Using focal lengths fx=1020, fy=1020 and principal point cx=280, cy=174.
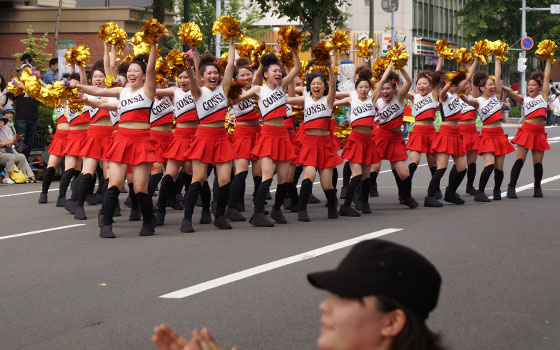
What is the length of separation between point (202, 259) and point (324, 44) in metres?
3.99

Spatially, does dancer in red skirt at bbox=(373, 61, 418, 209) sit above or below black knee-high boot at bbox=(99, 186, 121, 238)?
above

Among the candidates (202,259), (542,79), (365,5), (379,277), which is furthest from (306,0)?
(365,5)

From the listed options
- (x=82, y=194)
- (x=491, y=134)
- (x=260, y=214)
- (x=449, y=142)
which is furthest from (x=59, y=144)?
(x=491, y=134)

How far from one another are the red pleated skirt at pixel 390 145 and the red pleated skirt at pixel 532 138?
83.6 inches

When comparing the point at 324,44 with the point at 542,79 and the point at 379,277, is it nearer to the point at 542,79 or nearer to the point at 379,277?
the point at 542,79

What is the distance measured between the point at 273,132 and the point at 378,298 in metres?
9.61

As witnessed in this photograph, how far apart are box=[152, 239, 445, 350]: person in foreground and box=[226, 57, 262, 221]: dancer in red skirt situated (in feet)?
31.4

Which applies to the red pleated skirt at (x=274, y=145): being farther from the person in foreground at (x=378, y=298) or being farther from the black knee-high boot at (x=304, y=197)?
the person in foreground at (x=378, y=298)

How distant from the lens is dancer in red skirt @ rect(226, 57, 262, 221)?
39.4 ft

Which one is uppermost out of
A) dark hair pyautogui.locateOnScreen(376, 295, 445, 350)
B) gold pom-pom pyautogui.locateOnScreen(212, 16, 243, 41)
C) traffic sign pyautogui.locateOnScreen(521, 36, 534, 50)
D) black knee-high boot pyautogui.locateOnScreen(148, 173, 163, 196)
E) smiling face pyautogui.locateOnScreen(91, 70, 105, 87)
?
traffic sign pyautogui.locateOnScreen(521, 36, 534, 50)

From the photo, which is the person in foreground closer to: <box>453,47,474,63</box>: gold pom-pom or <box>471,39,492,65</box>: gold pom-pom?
<box>453,47,474,63</box>: gold pom-pom

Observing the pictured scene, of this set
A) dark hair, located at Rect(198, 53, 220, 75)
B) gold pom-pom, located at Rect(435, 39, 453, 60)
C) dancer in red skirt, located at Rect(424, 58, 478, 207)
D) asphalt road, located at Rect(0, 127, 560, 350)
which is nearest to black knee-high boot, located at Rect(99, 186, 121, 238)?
asphalt road, located at Rect(0, 127, 560, 350)

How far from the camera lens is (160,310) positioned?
6.95 m

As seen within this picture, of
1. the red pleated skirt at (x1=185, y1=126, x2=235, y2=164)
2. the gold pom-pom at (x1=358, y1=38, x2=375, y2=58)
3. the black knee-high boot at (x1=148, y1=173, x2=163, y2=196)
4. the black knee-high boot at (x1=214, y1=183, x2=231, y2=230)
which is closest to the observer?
the red pleated skirt at (x1=185, y1=126, x2=235, y2=164)
